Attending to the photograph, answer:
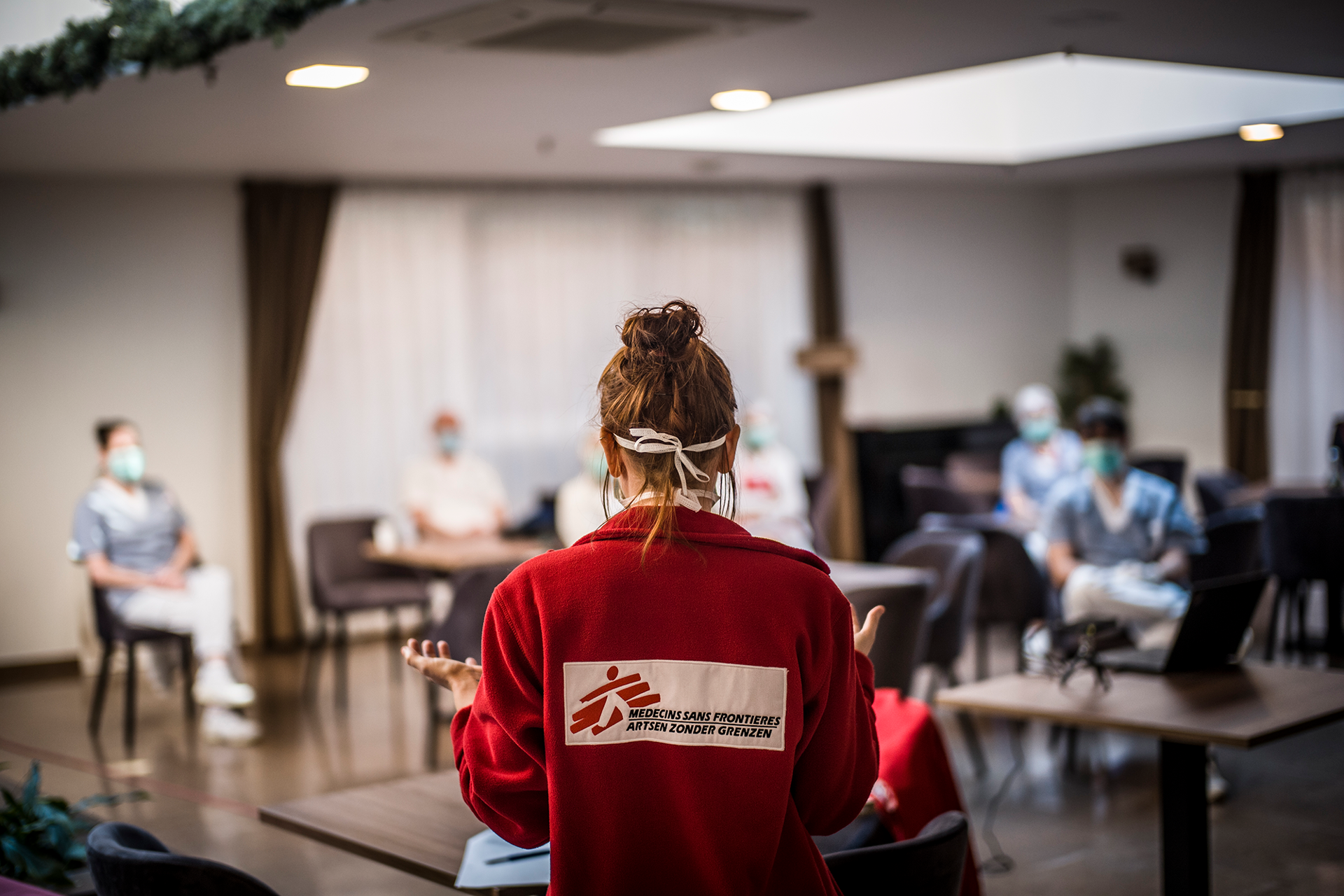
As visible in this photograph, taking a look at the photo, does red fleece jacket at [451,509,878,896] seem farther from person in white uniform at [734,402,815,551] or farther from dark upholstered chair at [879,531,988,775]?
person in white uniform at [734,402,815,551]

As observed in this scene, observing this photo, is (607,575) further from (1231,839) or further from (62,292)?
(62,292)

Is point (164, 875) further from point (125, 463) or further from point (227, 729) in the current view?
point (125, 463)

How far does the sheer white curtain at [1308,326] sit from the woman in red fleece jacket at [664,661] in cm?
953

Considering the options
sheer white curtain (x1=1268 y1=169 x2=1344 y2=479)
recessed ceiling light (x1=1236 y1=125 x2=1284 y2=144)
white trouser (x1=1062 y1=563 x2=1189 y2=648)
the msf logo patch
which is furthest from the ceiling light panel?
the msf logo patch

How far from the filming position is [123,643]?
6.36m

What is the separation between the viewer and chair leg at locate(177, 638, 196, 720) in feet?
21.0

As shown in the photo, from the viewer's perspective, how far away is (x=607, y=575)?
1.71 m

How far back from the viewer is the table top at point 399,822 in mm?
2371

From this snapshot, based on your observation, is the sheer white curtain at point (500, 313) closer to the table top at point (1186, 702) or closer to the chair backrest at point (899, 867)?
the table top at point (1186, 702)

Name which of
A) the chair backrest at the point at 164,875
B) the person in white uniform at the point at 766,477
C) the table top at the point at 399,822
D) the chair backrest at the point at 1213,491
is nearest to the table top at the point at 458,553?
the person in white uniform at the point at 766,477

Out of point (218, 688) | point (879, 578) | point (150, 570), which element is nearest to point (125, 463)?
point (150, 570)

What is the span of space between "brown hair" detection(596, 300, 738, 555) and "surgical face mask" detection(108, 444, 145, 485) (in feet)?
17.9

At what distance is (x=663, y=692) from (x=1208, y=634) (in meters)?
2.24

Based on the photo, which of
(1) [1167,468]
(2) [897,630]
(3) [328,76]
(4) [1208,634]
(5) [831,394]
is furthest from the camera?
(5) [831,394]
